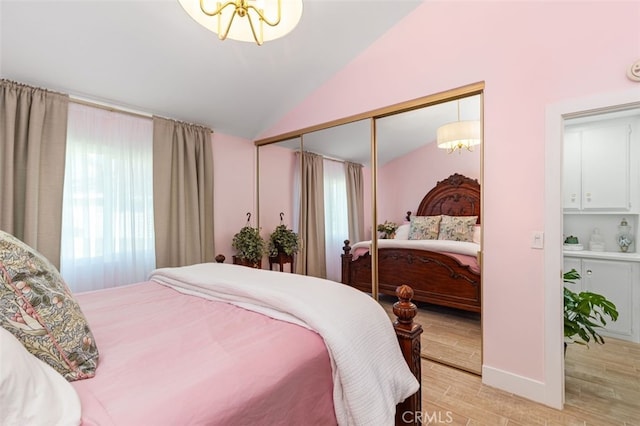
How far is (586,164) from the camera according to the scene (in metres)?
3.31

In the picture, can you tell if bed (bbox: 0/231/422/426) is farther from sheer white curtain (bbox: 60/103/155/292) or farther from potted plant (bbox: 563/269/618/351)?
potted plant (bbox: 563/269/618/351)

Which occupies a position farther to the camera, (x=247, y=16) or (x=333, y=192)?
(x=333, y=192)

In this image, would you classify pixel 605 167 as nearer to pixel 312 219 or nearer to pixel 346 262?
pixel 346 262

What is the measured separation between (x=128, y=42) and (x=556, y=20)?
296cm

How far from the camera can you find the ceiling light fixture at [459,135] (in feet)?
7.64

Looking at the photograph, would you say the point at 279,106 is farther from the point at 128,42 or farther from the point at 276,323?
the point at 276,323

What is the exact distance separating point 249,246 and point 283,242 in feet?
1.29

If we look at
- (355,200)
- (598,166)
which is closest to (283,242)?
(355,200)

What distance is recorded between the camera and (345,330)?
1.23 metres

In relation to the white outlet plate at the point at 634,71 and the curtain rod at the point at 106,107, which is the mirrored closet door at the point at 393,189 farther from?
the curtain rod at the point at 106,107

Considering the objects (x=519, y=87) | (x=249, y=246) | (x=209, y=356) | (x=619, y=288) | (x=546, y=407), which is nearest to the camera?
(x=209, y=356)

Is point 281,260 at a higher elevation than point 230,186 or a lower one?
lower

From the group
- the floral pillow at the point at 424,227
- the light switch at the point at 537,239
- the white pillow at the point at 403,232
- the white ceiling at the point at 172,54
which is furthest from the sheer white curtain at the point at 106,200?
the light switch at the point at 537,239

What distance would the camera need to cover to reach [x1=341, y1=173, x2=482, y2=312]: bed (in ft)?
7.86
